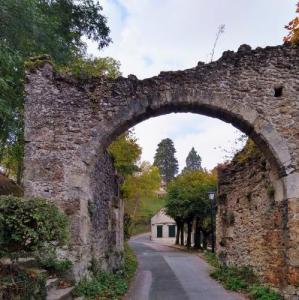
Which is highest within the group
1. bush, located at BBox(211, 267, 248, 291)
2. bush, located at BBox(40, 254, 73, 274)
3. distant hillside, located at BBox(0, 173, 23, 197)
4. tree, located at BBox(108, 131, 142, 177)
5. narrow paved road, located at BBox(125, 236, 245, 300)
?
tree, located at BBox(108, 131, 142, 177)

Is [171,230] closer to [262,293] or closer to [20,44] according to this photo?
[20,44]

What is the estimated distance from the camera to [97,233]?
9031 mm

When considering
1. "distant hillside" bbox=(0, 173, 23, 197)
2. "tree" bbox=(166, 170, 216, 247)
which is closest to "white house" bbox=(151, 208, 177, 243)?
"tree" bbox=(166, 170, 216, 247)

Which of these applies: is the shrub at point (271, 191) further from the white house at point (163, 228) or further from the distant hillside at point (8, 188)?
the white house at point (163, 228)

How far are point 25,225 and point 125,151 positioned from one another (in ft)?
46.2

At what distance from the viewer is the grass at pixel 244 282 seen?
302 inches

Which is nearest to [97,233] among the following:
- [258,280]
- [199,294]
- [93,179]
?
[93,179]

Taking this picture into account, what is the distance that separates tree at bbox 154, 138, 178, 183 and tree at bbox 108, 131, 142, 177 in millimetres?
55334

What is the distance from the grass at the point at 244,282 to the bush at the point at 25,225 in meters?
4.68

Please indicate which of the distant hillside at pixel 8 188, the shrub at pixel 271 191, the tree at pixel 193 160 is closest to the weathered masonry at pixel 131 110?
the shrub at pixel 271 191

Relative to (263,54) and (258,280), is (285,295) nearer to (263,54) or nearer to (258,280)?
(258,280)

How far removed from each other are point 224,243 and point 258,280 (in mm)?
3054

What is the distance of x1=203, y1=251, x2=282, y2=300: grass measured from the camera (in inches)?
302

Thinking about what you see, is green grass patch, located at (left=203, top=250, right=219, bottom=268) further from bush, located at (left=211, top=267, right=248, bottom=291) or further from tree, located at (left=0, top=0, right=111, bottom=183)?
tree, located at (left=0, top=0, right=111, bottom=183)
